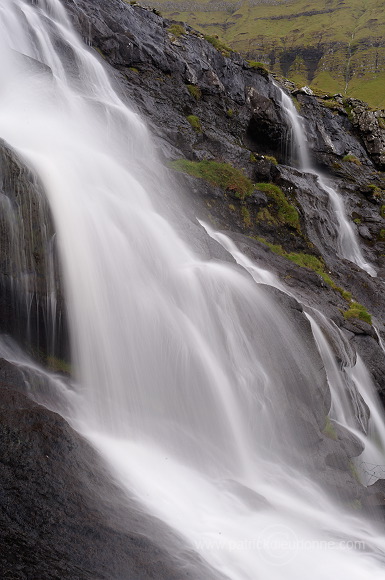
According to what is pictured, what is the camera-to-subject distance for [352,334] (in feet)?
40.8

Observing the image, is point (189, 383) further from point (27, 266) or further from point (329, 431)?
point (27, 266)

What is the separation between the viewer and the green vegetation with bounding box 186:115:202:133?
2067 centimetres

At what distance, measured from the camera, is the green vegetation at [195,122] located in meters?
20.7

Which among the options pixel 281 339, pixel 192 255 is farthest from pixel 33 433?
pixel 192 255

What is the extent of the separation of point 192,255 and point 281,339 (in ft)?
9.37

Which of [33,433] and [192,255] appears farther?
[192,255]

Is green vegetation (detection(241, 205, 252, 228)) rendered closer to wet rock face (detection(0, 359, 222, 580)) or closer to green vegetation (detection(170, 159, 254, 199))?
green vegetation (detection(170, 159, 254, 199))

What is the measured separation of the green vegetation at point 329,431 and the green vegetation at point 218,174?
9902 mm

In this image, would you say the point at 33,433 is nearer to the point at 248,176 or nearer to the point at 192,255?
the point at 192,255

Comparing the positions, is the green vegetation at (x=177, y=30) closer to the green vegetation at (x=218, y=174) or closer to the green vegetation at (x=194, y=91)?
the green vegetation at (x=194, y=91)

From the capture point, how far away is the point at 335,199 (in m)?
22.9

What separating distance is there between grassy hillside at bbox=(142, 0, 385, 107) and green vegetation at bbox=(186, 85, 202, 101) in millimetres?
74863

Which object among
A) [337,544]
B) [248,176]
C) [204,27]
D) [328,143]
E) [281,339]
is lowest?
[337,544]

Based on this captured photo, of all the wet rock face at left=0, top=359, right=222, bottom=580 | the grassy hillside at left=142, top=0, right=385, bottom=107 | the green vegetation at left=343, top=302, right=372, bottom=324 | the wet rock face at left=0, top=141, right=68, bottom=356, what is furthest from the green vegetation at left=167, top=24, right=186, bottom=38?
the grassy hillside at left=142, top=0, right=385, bottom=107
